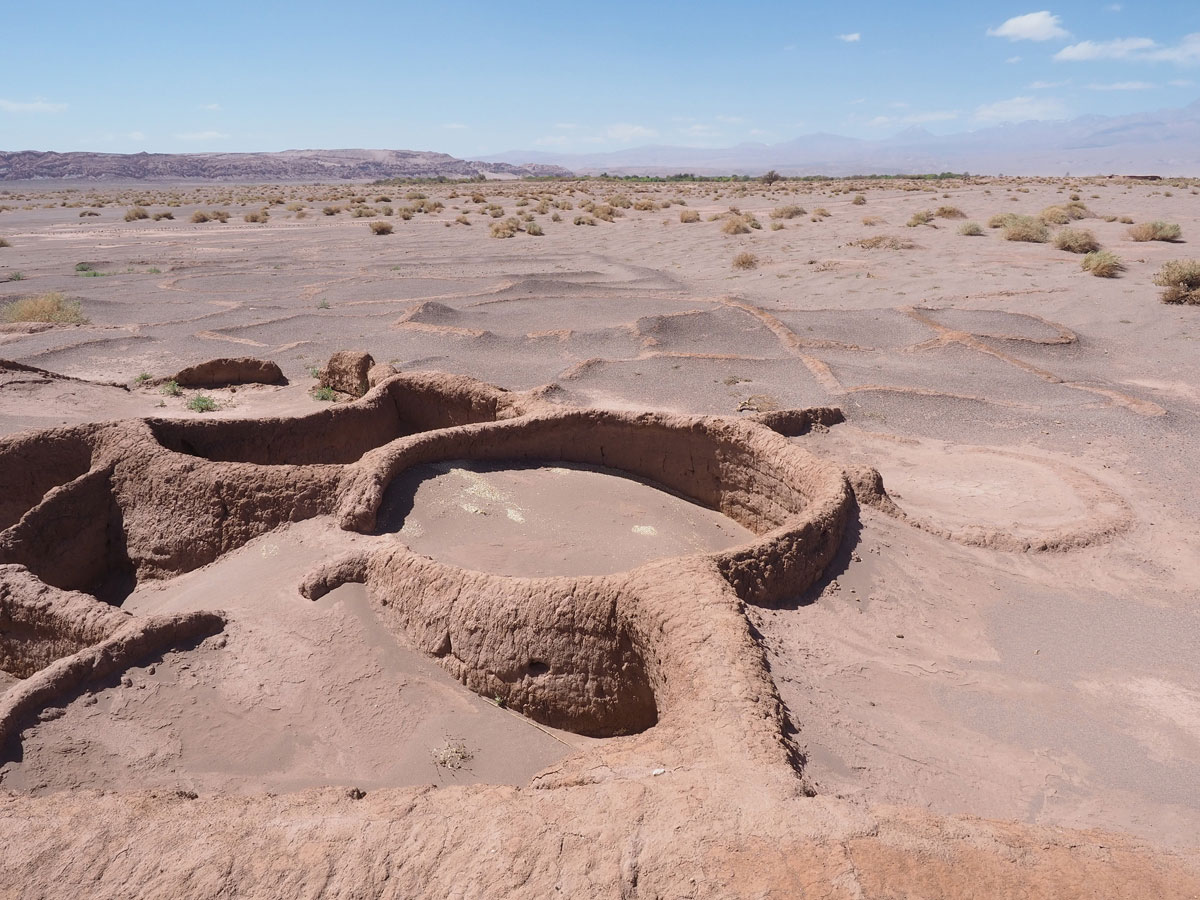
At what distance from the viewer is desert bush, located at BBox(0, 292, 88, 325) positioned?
1638 centimetres

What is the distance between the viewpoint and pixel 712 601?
4500 millimetres

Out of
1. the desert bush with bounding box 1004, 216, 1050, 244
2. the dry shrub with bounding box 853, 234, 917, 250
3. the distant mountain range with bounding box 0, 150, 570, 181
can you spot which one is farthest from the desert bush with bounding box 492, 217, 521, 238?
the distant mountain range with bounding box 0, 150, 570, 181

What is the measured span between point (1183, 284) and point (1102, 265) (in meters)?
3.13

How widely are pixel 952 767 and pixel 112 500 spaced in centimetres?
744

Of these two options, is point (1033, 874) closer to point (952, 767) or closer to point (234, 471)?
point (952, 767)

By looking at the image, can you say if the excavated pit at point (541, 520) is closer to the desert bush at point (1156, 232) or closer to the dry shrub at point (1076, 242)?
the dry shrub at point (1076, 242)

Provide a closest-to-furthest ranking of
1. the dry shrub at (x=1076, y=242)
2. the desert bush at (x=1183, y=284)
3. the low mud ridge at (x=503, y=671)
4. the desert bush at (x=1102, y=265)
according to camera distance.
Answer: the low mud ridge at (x=503, y=671) → the desert bush at (x=1183, y=284) → the desert bush at (x=1102, y=265) → the dry shrub at (x=1076, y=242)

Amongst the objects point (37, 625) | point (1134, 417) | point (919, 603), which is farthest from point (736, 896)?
point (1134, 417)

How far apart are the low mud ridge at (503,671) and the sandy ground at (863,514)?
336mm

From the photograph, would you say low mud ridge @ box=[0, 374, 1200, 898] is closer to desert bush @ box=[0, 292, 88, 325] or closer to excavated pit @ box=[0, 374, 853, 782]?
excavated pit @ box=[0, 374, 853, 782]

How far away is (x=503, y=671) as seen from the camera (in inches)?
195

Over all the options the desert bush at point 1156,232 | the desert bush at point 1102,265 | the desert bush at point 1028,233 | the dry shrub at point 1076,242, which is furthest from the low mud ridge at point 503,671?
the desert bush at point 1156,232

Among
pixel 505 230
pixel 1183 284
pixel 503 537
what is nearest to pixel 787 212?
pixel 505 230

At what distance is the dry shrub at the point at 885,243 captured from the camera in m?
24.4
